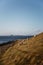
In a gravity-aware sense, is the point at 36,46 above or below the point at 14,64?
above

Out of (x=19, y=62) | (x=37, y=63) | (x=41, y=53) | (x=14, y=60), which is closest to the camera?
(x=37, y=63)

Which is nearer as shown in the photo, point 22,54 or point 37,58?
point 37,58

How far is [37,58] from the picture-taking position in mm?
7922

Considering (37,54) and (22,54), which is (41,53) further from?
(22,54)

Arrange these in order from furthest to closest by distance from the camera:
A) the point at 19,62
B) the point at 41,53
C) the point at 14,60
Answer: the point at 14,60, the point at 19,62, the point at 41,53

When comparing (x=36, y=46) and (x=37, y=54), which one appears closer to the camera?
(x=37, y=54)

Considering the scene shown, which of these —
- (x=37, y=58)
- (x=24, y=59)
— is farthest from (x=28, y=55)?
(x=37, y=58)

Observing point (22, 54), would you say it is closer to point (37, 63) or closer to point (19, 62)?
point (19, 62)

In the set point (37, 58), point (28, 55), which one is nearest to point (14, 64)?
point (28, 55)

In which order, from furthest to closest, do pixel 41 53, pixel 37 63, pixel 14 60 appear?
pixel 14 60, pixel 41 53, pixel 37 63

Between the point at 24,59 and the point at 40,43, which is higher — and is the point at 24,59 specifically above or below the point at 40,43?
below

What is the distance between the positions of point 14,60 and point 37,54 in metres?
1.63

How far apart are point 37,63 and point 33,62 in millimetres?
279

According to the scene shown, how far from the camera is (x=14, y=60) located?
938 centimetres
